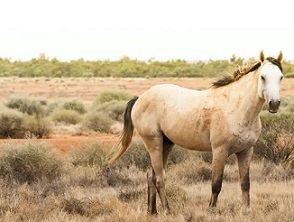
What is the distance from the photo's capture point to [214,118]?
8430 mm

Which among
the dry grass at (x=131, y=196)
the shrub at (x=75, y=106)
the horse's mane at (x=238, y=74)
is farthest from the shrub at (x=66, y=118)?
the horse's mane at (x=238, y=74)

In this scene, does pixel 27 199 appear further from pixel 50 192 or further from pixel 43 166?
pixel 43 166

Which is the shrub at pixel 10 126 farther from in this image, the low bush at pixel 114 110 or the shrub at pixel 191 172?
the shrub at pixel 191 172

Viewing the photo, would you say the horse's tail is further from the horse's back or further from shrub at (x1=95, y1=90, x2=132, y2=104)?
shrub at (x1=95, y1=90, x2=132, y2=104)

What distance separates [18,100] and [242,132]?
→ 20.4m

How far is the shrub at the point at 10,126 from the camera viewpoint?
21.1 metres

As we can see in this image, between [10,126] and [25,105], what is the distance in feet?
18.8

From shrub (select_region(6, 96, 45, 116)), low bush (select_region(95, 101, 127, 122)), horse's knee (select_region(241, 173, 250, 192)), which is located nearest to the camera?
horse's knee (select_region(241, 173, 250, 192))

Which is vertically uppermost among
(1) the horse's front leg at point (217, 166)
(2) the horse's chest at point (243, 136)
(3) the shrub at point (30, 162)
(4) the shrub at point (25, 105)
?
(2) the horse's chest at point (243, 136)

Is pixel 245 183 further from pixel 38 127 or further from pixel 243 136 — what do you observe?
pixel 38 127

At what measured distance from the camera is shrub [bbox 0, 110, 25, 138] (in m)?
21.1

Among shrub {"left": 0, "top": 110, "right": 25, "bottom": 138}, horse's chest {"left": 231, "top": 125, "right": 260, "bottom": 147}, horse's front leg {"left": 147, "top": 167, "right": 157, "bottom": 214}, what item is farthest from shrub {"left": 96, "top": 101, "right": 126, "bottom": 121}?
horse's chest {"left": 231, "top": 125, "right": 260, "bottom": 147}

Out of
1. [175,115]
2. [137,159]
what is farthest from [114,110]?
[175,115]

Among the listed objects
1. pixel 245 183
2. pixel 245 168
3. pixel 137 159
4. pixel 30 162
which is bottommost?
pixel 137 159
